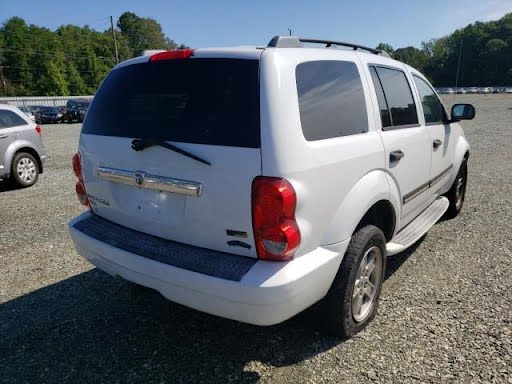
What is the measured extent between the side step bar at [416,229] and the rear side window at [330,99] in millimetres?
1040

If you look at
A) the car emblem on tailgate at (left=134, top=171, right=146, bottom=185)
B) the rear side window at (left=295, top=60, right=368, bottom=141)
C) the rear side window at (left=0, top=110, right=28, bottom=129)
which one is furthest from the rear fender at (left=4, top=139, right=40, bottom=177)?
the rear side window at (left=295, top=60, right=368, bottom=141)

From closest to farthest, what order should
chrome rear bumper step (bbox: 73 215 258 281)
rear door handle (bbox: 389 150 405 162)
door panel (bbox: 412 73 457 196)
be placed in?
chrome rear bumper step (bbox: 73 215 258 281)
rear door handle (bbox: 389 150 405 162)
door panel (bbox: 412 73 457 196)

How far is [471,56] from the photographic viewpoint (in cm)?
11681

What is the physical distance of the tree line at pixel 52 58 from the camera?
73.6 m

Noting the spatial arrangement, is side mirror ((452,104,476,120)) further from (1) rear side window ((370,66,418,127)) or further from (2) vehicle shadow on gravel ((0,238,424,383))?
(2) vehicle shadow on gravel ((0,238,424,383))

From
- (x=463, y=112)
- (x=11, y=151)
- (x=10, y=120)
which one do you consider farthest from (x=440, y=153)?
(x=10, y=120)

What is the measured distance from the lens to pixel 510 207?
19.9 ft

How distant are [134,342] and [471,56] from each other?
135 metres

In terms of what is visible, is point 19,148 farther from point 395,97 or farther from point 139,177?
point 395,97

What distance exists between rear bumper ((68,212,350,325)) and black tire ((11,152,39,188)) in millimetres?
6670

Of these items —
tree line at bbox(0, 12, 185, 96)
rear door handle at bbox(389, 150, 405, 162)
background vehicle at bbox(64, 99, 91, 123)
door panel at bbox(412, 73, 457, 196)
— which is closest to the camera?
rear door handle at bbox(389, 150, 405, 162)

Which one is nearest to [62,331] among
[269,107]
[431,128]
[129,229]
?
[129,229]

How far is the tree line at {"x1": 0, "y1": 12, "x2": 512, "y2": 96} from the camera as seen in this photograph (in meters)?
74.8

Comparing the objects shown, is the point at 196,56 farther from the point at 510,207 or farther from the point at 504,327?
the point at 510,207
